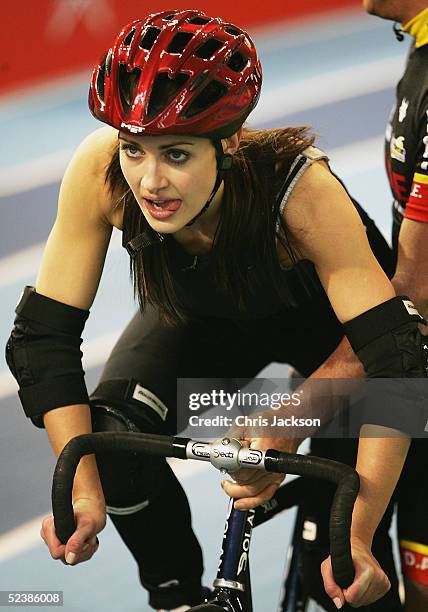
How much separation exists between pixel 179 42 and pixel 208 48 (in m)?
0.07

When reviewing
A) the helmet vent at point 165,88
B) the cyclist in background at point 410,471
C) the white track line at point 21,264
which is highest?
the helmet vent at point 165,88

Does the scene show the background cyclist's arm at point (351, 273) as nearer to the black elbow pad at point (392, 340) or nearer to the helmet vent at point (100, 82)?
the black elbow pad at point (392, 340)

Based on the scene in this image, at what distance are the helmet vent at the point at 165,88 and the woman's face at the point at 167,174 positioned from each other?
0.08 meters

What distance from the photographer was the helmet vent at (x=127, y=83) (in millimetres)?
2717

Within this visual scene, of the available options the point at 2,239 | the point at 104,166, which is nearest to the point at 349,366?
the point at 104,166

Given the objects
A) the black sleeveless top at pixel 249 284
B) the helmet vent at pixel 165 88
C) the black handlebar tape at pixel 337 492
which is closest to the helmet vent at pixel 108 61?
the helmet vent at pixel 165 88

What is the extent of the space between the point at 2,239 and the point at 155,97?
3.42 metres

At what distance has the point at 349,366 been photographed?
3010mm

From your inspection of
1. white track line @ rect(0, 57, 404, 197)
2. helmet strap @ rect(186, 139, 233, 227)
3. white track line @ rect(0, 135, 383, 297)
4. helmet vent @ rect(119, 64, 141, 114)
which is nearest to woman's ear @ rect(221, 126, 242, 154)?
helmet strap @ rect(186, 139, 233, 227)

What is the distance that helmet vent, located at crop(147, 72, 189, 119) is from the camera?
105 inches

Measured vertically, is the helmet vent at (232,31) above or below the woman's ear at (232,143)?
above

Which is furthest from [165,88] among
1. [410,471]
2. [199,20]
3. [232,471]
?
[410,471]

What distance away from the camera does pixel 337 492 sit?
2383 mm

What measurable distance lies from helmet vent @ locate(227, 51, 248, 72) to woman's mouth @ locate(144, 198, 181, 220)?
34 centimetres
